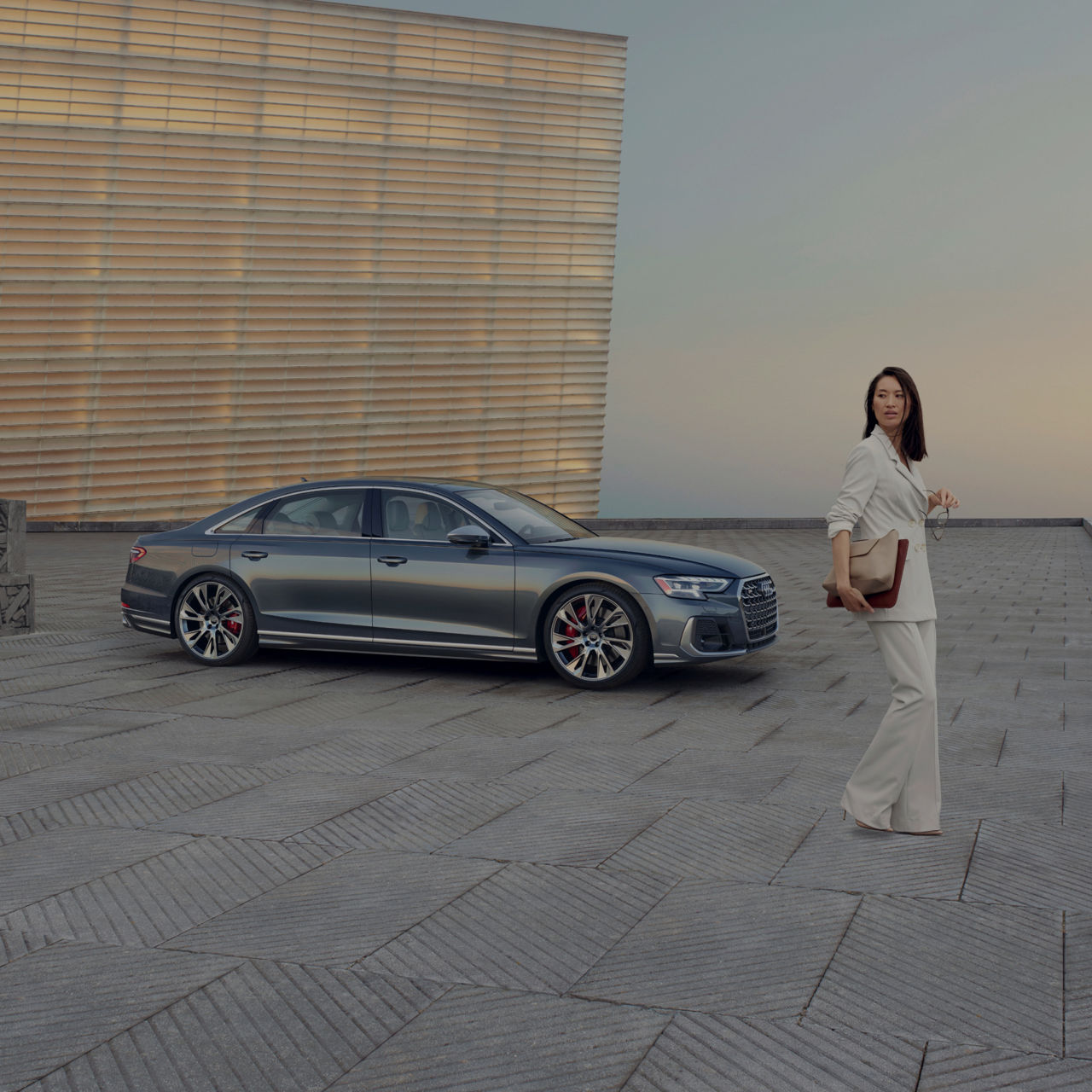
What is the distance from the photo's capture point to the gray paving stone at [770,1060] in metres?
2.72

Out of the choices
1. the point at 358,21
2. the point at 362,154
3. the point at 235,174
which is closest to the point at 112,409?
the point at 235,174

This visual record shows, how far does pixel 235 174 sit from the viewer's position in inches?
1624

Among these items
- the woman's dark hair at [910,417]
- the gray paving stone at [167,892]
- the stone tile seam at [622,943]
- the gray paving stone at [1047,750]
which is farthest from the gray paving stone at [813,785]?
the gray paving stone at [167,892]

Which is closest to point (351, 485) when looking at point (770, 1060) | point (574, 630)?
point (574, 630)

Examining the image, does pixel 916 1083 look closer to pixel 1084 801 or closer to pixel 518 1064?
pixel 518 1064

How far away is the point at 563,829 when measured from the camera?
4.77 m

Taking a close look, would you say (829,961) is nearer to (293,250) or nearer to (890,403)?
(890,403)

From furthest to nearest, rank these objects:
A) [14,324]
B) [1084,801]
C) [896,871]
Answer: [14,324] → [1084,801] → [896,871]

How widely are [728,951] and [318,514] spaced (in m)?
5.99

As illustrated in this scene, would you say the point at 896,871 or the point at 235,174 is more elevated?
the point at 235,174

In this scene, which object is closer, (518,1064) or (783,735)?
(518,1064)

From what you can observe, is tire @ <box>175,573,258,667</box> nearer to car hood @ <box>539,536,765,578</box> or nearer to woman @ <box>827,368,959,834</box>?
car hood @ <box>539,536,765,578</box>

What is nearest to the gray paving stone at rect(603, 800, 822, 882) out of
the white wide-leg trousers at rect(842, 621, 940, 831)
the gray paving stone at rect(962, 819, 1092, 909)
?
the white wide-leg trousers at rect(842, 621, 940, 831)

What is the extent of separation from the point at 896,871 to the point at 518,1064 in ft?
6.38
